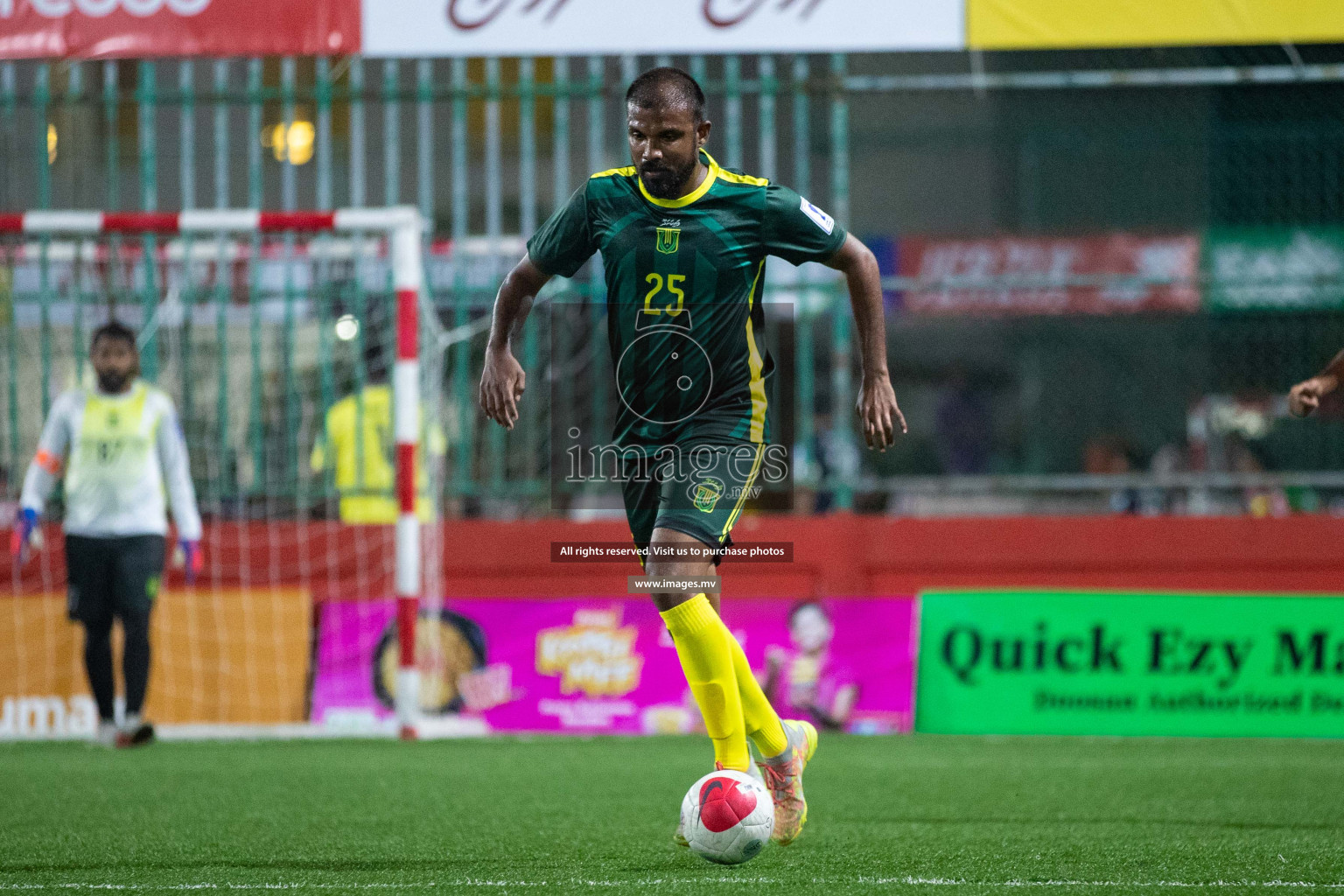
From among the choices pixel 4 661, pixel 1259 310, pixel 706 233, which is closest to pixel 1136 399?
pixel 1259 310

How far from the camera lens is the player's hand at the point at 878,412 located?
4184 mm

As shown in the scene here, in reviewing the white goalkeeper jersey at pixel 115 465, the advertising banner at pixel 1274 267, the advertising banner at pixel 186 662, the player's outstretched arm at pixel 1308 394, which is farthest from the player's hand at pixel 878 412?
the advertising banner at pixel 186 662

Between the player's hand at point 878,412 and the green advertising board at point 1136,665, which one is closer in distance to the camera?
the player's hand at point 878,412

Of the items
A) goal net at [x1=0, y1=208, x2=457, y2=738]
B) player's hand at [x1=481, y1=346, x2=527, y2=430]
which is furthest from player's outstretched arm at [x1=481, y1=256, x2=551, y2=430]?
goal net at [x1=0, y1=208, x2=457, y2=738]

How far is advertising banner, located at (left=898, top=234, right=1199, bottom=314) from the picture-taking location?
1745 cm

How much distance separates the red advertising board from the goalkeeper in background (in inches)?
66.8

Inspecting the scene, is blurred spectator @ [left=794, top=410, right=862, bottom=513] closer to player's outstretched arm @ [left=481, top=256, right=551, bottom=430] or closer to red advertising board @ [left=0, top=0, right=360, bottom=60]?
red advertising board @ [left=0, top=0, right=360, bottom=60]

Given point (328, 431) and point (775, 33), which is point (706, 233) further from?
point (328, 431)

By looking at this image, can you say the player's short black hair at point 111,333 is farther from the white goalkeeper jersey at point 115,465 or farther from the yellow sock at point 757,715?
the yellow sock at point 757,715

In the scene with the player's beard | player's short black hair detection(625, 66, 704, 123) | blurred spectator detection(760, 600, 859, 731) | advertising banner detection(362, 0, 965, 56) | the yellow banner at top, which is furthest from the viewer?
blurred spectator detection(760, 600, 859, 731)

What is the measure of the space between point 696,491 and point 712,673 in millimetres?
481

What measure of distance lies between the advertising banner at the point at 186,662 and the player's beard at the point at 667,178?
5.39 meters

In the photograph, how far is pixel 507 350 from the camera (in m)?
4.50

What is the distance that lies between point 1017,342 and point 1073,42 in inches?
473
